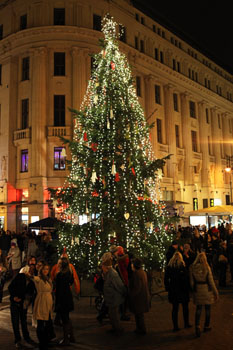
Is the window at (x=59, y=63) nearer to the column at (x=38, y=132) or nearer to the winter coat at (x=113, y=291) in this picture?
the column at (x=38, y=132)

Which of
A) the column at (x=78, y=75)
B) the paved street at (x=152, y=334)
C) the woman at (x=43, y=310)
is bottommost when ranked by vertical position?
the paved street at (x=152, y=334)

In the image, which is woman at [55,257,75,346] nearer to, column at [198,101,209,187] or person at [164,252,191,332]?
person at [164,252,191,332]

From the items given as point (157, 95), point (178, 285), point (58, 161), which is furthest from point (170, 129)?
point (178, 285)

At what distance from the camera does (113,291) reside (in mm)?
8000

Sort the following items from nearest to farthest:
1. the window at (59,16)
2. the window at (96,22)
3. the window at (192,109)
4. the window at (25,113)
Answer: the window at (25,113) < the window at (59,16) < the window at (96,22) < the window at (192,109)

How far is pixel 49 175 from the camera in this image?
28891mm

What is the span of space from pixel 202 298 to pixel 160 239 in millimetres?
5577

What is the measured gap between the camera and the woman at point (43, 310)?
7164 mm

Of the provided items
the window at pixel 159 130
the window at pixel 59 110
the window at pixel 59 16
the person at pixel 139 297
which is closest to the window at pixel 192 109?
the window at pixel 159 130

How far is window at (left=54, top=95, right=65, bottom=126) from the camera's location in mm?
30078

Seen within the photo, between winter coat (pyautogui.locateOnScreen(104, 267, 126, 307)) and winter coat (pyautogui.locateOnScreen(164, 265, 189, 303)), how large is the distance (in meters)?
1.07

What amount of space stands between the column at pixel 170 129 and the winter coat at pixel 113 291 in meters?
31.2

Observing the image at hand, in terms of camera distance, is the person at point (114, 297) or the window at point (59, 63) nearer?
the person at point (114, 297)

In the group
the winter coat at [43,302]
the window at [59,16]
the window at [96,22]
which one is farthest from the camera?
the window at [96,22]
